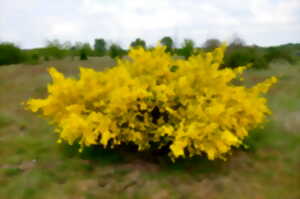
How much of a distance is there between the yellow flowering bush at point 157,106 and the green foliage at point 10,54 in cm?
1183

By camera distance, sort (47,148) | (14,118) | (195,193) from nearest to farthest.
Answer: (195,193)
(47,148)
(14,118)

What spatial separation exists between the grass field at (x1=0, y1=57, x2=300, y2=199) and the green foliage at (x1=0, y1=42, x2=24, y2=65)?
33.0ft

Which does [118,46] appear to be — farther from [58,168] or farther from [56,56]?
[58,168]

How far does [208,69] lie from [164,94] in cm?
90

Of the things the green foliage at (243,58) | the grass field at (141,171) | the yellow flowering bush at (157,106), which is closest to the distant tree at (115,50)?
the green foliage at (243,58)

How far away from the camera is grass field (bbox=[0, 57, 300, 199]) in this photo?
5297mm

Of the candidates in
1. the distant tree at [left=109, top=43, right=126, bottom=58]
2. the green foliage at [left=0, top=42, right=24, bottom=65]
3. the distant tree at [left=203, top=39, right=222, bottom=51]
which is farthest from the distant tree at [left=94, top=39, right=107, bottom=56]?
the distant tree at [left=203, top=39, right=222, bottom=51]

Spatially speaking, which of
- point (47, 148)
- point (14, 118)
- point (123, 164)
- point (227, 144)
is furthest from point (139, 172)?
point (14, 118)

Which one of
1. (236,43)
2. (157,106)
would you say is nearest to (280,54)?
(236,43)

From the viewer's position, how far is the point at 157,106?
19.1 feet

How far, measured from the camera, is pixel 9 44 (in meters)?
17.0

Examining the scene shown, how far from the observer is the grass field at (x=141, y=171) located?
5.30 m

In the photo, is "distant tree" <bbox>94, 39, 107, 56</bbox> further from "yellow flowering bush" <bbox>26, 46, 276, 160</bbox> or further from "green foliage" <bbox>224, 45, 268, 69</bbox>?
"yellow flowering bush" <bbox>26, 46, 276, 160</bbox>

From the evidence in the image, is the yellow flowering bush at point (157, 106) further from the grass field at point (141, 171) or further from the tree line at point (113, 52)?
the tree line at point (113, 52)
